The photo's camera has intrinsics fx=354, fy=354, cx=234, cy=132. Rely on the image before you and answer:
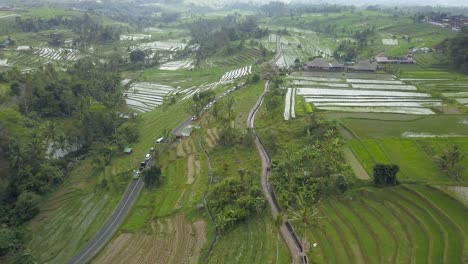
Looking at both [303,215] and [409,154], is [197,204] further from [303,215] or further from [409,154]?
[409,154]

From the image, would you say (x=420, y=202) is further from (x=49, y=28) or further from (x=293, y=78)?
(x=49, y=28)

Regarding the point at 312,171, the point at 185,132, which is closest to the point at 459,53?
the point at 312,171

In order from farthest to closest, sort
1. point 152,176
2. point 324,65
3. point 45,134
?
point 324,65 < point 45,134 < point 152,176

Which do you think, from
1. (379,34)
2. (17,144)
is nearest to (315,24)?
(379,34)

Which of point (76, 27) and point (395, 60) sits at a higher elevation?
point (76, 27)

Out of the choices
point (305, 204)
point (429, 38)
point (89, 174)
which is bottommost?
point (89, 174)

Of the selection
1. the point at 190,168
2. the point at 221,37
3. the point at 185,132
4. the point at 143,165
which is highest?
the point at 221,37

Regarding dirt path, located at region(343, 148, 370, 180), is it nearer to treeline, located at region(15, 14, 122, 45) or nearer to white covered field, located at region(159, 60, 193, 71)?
white covered field, located at region(159, 60, 193, 71)
